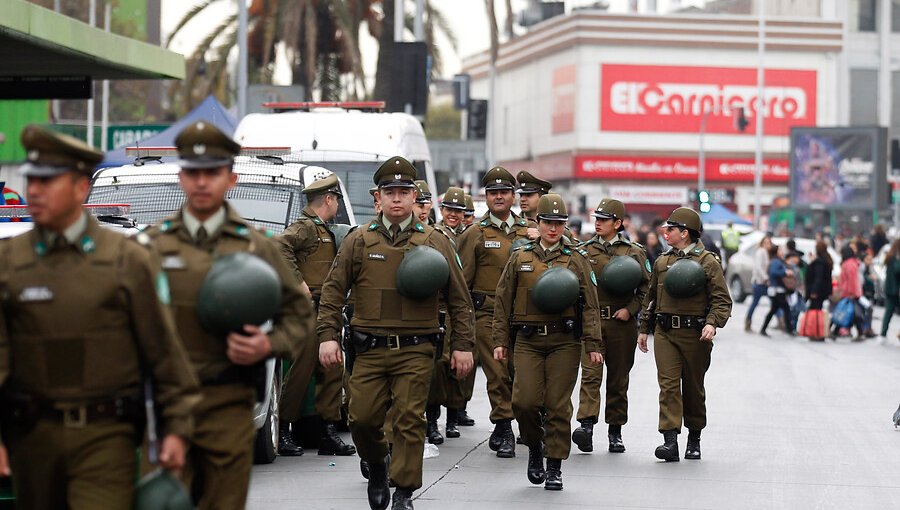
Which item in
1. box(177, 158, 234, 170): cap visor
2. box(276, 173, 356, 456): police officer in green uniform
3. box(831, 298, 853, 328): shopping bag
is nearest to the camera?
box(177, 158, 234, 170): cap visor

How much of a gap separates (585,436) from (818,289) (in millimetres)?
16875

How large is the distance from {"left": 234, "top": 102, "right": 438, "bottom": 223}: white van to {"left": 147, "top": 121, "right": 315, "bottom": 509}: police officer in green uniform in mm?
11602

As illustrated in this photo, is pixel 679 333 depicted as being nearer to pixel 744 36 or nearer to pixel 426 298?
pixel 426 298

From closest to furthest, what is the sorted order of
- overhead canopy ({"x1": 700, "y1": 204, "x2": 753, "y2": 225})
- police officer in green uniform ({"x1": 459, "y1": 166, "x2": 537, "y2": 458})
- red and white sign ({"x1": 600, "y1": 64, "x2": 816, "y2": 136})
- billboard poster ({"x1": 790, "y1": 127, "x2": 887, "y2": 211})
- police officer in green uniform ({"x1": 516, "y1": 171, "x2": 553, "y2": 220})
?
police officer in green uniform ({"x1": 459, "y1": 166, "x2": 537, "y2": 458}) → police officer in green uniform ({"x1": 516, "y1": 171, "x2": 553, "y2": 220}) → overhead canopy ({"x1": 700, "y1": 204, "x2": 753, "y2": 225}) → billboard poster ({"x1": 790, "y1": 127, "x2": 887, "y2": 211}) → red and white sign ({"x1": 600, "y1": 64, "x2": 816, "y2": 136})

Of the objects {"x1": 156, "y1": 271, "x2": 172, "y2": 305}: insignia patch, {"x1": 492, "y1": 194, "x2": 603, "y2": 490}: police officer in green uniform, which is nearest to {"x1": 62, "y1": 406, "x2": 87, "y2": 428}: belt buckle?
{"x1": 156, "y1": 271, "x2": 172, "y2": 305}: insignia patch

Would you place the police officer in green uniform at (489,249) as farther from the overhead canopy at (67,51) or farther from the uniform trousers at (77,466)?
the uniform trousers at (77,466)

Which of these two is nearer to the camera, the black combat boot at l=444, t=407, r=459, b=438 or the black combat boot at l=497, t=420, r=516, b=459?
the black combat boot at l=497, t=420, r=516, b=459

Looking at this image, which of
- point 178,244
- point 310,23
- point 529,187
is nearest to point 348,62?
point 310,23

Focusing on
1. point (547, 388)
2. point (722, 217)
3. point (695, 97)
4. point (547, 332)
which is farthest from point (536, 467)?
point (695, 97)

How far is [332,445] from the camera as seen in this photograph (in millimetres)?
12219

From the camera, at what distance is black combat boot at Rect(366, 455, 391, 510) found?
30.4 ft

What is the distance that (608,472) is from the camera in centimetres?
1159

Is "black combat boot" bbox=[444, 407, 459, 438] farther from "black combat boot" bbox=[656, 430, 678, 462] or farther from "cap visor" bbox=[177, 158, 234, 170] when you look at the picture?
"cap visor" bbox=[177, 158, 234, 170]

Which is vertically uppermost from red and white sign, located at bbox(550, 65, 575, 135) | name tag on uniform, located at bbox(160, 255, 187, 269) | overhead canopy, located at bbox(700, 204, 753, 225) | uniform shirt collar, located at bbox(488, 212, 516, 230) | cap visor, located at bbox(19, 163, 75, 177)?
red and white sign, located at bbox(550, 65, 575, 135)
